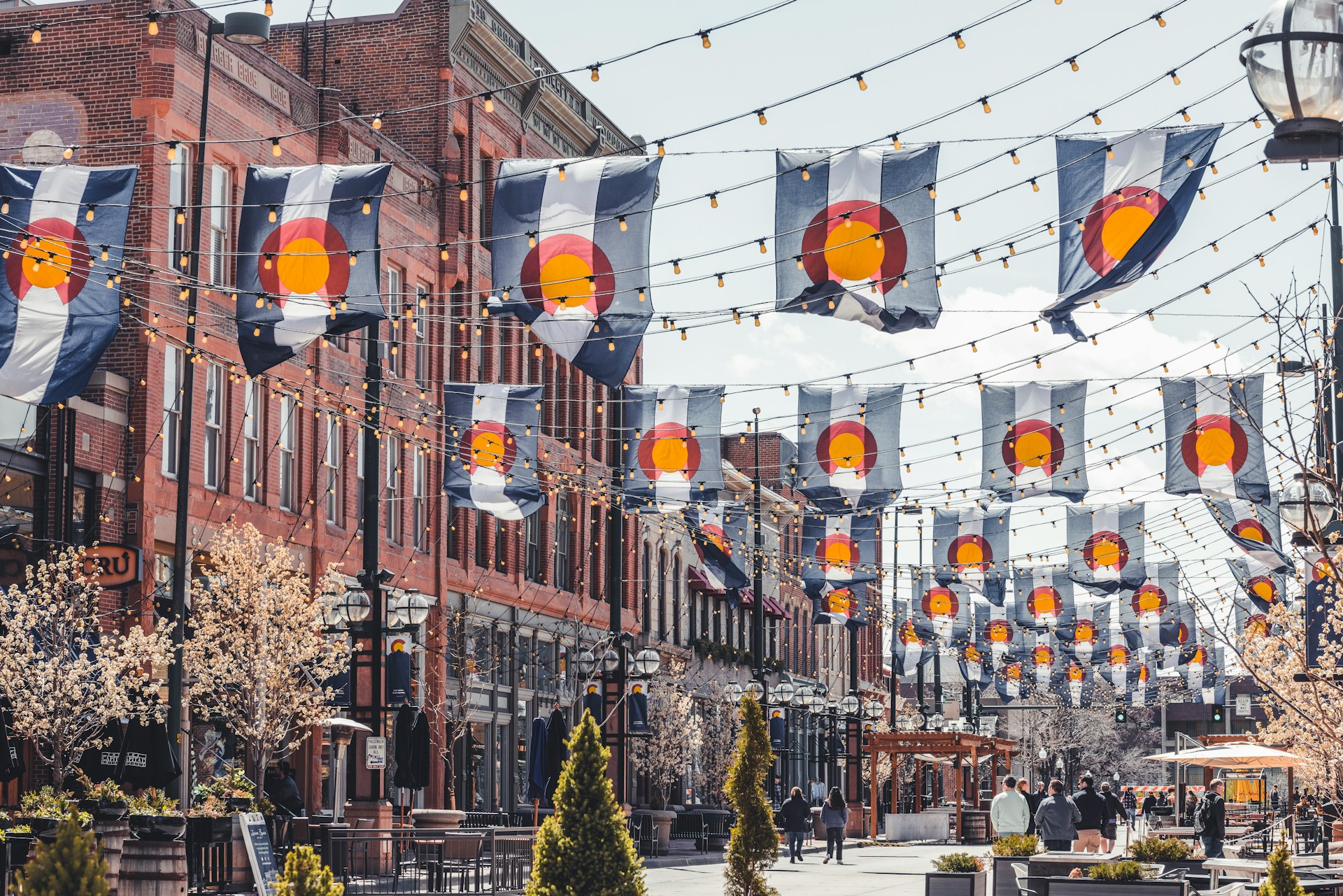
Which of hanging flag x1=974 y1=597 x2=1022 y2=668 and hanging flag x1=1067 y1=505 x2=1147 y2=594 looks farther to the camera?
hanging flag x1=974 y1=597 x2=1022 y2=668

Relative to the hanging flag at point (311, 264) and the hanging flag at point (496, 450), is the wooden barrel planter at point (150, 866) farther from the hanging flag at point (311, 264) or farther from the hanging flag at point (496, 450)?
the hanging flag at point (496, 450)

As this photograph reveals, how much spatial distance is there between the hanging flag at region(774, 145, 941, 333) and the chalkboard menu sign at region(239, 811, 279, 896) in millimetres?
7862

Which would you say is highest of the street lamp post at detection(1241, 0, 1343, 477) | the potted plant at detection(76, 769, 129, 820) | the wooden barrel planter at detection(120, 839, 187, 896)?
the street lamp post at detection(1241, 0, 1343, 477)

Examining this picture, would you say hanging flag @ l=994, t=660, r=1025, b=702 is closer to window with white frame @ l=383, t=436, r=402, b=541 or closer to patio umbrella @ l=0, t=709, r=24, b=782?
window with white frame @ l=383, t=436, r=402, b=541

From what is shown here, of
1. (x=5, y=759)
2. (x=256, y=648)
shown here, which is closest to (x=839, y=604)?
(x=256, y=648)

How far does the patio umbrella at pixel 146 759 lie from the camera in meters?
21.8

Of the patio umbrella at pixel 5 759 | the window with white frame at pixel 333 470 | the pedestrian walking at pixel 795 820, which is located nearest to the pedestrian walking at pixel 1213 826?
the pedestrian walking at pixel 795 820

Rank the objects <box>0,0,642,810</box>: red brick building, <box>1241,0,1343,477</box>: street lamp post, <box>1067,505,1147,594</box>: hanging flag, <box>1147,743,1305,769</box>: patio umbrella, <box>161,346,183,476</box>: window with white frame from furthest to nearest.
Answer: <box>1067,505,1147,594</box>: hanging flag, <box>1147,743,1305,769</box>: patio umbrella, <box>161,346,183,476</box>: window with white frame, <box>0,0,642,810</box>: red brick building, <box>1241,0,1343,477</box>: street lamp post

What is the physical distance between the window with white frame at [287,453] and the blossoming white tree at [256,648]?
4.37 meters

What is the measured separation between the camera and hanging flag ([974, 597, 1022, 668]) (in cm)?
5547

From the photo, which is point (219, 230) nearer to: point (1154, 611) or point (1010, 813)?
point (1010, 813)

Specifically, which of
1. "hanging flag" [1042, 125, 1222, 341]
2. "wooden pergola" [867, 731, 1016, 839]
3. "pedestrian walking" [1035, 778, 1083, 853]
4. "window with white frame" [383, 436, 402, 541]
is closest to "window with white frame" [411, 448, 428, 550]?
"window with white frame" [383, 436, 402, 541]

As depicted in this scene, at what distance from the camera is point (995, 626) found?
2237 inches

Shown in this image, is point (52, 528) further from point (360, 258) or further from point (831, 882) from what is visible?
point (831, 882)
